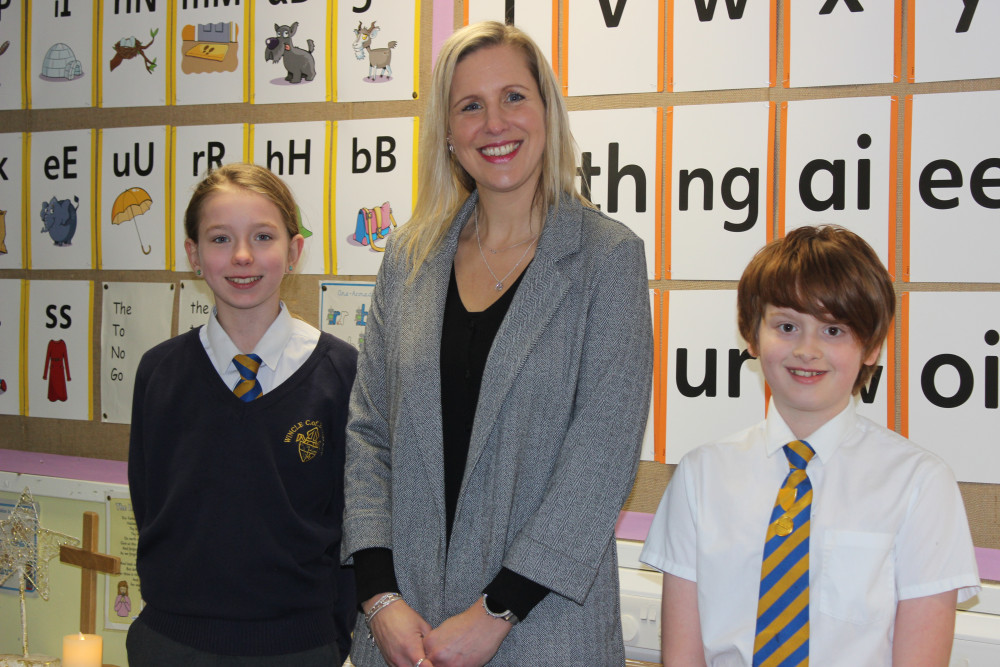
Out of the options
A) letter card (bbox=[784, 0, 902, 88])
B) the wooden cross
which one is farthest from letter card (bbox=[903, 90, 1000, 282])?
the wooden cross

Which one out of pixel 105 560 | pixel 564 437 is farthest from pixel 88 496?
pixel 564 437

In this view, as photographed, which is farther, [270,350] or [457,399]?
[270,350]

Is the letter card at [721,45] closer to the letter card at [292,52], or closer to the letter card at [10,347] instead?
the letter card at [292,52]

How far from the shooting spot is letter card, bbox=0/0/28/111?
2.45 metres

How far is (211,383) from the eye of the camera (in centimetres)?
149

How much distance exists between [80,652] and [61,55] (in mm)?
1652

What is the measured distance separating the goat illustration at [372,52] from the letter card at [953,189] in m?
1.22

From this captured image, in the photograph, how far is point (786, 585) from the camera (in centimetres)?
116

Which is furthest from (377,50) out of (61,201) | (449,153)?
(61,201)

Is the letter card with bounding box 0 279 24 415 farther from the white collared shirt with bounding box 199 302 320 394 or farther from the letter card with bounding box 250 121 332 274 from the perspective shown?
the white collared shirt with bounding box 199 302 320 394

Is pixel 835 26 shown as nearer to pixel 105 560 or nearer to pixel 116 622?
pixel 105 560

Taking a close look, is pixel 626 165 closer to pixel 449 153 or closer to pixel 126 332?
pixel 449 153

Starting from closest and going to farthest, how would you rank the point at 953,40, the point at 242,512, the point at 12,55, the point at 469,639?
the point at 469,639 → the point at 242,512 → the point at 953,40 → the point at 12,55

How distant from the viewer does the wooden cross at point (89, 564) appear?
218 centimetres
